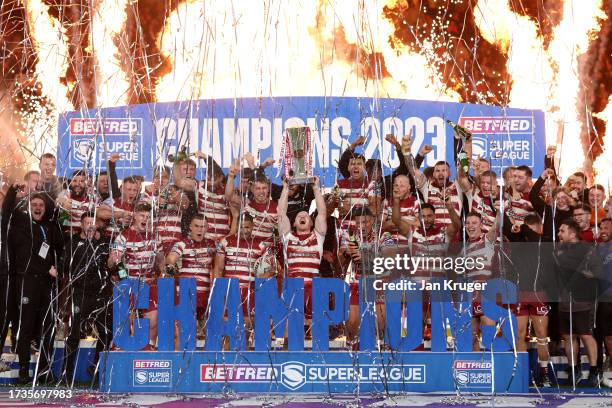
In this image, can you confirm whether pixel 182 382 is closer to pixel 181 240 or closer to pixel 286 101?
pixel 181 240

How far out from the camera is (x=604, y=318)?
26.1ft

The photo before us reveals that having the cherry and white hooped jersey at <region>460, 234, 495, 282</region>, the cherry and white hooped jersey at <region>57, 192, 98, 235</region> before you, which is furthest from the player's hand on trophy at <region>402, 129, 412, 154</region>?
the cherry and white hooped jersey at <region>57, 192, 98, 235</region>

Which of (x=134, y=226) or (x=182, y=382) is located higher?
(x=134, y=226)

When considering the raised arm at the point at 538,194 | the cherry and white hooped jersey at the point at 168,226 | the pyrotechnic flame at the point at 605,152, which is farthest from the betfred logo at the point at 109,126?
the pyrotechnic flame at the point at 605,152

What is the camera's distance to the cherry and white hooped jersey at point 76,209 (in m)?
8.23

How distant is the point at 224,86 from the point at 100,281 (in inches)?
189

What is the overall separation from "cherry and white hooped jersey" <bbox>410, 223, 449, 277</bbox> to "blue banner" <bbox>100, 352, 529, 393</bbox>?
920 millimetres

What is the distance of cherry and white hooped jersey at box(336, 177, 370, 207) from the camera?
8.28 meters

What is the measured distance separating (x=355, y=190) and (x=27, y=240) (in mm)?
2861

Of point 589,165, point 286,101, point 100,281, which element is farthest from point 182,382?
point 589,165

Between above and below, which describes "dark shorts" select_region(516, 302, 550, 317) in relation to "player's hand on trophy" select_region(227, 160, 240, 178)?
below

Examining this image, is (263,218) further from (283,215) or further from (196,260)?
(196,260)

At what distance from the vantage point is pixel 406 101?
34.7 ft

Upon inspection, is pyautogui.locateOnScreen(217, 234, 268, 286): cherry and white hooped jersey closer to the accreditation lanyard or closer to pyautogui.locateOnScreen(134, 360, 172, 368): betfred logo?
pyautogui.locateOnScreen(134, 360, 172, 368): betfred logo
